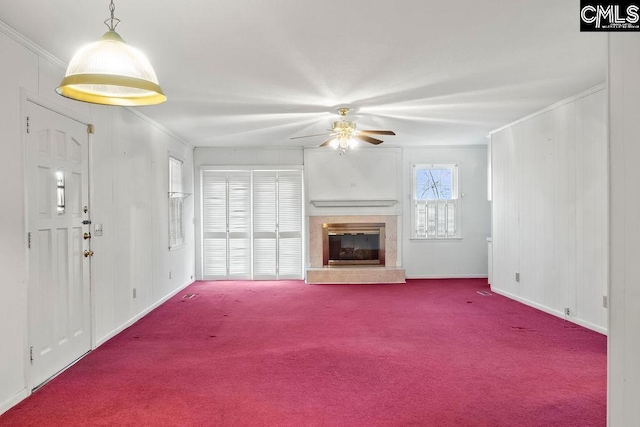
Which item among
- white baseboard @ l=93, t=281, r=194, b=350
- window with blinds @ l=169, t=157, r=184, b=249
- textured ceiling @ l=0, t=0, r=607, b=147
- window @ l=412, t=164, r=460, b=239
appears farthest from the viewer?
window @ l=412, t=164, r=460, b=239

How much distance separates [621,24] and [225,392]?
3.22m

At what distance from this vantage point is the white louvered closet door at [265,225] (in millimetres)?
7895

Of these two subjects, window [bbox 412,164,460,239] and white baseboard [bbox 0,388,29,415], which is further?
window [bbox 412,164,460,239]

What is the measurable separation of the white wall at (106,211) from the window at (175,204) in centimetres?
19

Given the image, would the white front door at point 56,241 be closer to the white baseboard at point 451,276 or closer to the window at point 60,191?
the window at point 60,191

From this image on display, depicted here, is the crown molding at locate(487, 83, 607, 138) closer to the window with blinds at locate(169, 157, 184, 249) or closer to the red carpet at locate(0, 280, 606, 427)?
the red carpet at locate(0, 280, 606, 427)

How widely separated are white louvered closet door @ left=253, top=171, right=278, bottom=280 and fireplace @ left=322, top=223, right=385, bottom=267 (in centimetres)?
100

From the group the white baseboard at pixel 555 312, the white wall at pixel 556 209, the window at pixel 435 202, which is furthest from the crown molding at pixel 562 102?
the white baseboard at pixel 555 312

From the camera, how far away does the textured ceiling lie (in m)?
2.60

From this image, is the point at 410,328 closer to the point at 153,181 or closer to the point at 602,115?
the point at 602,115

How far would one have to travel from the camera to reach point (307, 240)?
7.87m

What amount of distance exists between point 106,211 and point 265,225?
3.85 metres

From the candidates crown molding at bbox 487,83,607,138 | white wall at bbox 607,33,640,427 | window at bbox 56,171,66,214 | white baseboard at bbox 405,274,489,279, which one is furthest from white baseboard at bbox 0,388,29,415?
white baseboard at bbox 405,274,489,279

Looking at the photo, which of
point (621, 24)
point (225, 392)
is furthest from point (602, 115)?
point (225, 392)
